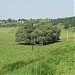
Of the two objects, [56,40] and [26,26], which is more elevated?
[26,26]

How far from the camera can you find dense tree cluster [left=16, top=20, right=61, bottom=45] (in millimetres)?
44844

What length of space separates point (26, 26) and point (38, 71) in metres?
39.2

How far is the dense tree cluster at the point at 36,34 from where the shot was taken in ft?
147

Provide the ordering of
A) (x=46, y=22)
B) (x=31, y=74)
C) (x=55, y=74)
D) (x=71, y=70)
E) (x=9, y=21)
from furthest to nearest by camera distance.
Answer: (x=9, y=21) → (x=46, y=22) → (x=71, y=70) → (x=55, y=74) → (x=31, y=74)

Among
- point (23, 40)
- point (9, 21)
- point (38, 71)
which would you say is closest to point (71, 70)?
point (38, 71)

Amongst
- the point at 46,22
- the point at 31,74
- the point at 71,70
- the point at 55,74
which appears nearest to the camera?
the point at 31,74

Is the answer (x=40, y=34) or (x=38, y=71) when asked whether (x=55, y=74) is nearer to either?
(x=38, y=71)

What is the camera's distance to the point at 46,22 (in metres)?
49.1

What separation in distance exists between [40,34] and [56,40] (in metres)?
5.32

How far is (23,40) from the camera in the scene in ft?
149

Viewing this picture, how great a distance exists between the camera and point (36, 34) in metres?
45.3

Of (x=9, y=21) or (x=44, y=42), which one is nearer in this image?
(x=44, y=42)

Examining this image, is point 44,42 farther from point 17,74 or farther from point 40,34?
point 17,74

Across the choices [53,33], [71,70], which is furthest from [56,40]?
[71,70]
